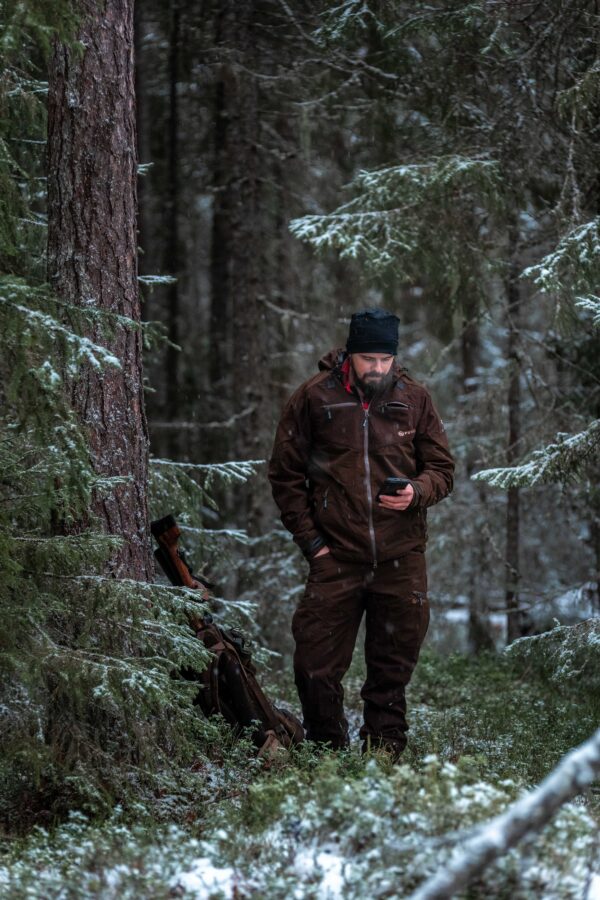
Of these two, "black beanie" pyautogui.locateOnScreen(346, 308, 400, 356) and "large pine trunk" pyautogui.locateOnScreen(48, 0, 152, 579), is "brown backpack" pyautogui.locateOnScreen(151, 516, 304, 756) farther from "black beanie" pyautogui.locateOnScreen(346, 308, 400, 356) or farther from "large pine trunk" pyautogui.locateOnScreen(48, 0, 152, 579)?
"black beanie" pyautogui.locateOnScreen(346, 308, 400, 356)

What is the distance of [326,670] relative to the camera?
6117mm

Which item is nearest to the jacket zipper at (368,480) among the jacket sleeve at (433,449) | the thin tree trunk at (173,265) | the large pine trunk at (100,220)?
the jacket sleeve at (433,449)

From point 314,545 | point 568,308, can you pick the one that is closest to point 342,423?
point 314,545

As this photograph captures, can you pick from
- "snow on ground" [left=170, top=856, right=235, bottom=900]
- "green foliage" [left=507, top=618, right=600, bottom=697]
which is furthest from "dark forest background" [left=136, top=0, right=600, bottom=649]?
"snow on ground" [left=170, top=856, right=235, bottom=900]

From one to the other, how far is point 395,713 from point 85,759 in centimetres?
216

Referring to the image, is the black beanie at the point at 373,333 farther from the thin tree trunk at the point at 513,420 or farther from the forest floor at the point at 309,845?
the thin tree trunk at the point at 513,420

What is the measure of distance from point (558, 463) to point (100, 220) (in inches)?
141

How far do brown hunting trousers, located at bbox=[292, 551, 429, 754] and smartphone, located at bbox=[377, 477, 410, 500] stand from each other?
0.50 m

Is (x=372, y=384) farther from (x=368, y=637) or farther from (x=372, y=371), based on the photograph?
(x=368, y=637)

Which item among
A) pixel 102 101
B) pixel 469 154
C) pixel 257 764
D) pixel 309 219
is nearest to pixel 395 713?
pixel 257 764

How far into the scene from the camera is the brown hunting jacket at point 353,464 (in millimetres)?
6004

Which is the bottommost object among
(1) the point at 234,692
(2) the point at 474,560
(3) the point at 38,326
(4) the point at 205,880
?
(2) the point at 474,560

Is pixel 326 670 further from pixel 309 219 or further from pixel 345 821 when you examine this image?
pixel 309 219

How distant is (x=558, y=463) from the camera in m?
6.77
